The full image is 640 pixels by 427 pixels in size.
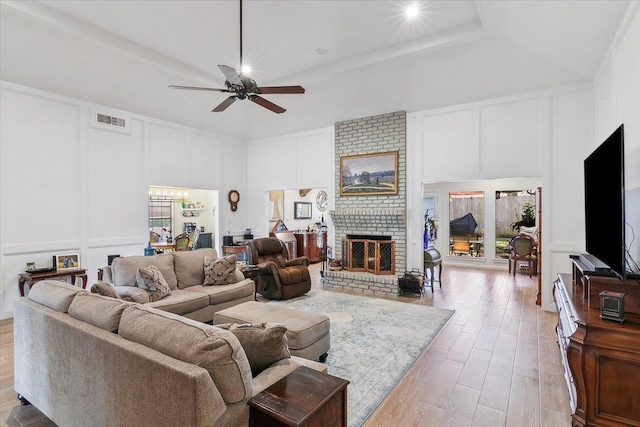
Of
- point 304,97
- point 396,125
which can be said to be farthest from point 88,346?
point 396,125

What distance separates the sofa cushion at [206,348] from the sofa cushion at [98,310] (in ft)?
0.81

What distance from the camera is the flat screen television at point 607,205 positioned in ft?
7.03

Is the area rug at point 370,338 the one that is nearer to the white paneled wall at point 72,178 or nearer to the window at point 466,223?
the white paneled wall at point 72,178

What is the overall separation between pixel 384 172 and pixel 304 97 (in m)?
2.10

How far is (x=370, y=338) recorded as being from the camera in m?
3.72

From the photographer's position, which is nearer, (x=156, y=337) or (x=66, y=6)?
(x=156, y=337)

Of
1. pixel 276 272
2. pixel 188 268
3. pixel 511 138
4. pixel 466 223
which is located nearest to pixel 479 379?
pixel 276 272

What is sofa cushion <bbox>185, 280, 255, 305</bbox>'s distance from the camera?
4.11 metres

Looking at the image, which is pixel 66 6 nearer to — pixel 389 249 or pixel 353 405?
pixel 353 405

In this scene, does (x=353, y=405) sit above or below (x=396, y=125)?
below

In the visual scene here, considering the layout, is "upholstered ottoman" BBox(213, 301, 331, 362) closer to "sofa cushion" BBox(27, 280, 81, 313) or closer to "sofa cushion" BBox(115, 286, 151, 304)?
"sofa cushion" BBox(115, 286, 151, 304)

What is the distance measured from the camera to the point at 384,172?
6.26 m

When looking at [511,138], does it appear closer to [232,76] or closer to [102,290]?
[232,76]

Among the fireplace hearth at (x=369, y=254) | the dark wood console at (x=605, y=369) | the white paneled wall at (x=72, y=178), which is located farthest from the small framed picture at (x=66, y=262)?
the dark wood console at (x=605, y=369)
